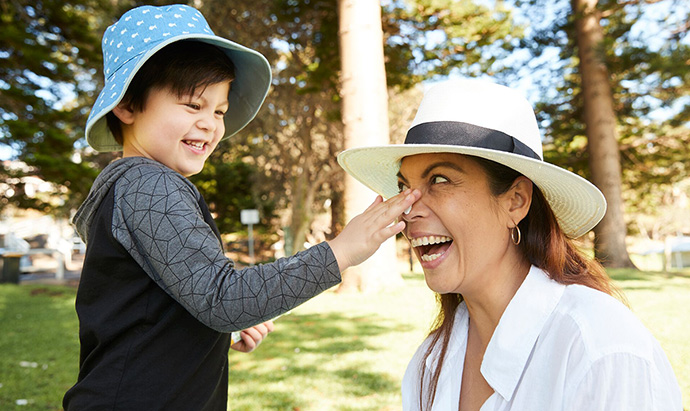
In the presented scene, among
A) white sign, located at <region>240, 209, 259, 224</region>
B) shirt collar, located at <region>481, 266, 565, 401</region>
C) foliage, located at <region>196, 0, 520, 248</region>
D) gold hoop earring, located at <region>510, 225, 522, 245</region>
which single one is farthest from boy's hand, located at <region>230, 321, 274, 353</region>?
white sign, located at <region>240, 209, 259, 224</region>

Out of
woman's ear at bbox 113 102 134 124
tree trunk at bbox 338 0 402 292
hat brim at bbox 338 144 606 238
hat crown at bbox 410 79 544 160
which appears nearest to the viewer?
hat brim at bbox 338 144 606 238

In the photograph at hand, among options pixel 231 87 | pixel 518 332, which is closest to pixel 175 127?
pixel 231 87

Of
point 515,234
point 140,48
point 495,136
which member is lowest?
point 515,234

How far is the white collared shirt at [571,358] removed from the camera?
1.38 metres

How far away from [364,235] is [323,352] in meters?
4.25

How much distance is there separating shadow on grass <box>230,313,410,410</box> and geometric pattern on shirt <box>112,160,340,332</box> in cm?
270

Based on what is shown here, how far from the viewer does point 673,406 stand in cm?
137

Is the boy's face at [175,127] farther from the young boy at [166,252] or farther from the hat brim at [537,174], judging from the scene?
the hat brim at [537,174]

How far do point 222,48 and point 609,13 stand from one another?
15279mm

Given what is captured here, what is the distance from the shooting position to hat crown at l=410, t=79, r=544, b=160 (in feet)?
6.09

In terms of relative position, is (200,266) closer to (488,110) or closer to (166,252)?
(166,252)

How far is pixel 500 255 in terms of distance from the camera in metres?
2.00

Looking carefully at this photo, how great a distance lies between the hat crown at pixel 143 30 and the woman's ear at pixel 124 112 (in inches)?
6.2

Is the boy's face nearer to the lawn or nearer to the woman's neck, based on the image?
the woman's neck
